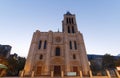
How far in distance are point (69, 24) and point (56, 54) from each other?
1242 cm

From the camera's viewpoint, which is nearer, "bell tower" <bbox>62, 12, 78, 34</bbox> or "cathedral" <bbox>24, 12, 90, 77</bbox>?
"cathedral" <bbox>24, 12, 90, 77</bbox>

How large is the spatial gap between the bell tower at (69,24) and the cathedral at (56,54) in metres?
1.52

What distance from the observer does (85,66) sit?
29766mm

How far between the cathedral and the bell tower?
1.52 m

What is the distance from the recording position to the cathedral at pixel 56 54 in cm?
2959

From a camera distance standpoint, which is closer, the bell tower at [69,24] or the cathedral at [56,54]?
the cathedral at [56,54]

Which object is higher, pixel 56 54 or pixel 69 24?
pixel 69 24

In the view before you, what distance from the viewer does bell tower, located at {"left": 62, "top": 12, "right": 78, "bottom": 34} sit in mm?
38844

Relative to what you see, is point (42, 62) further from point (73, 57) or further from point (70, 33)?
point (70, 33)

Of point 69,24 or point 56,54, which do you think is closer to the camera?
point 56,54

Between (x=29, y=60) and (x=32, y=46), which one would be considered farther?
(x=32, y=46)

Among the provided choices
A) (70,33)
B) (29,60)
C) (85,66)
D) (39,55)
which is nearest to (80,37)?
(70,33)

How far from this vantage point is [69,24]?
4025 cm

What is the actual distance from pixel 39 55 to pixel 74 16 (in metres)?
19.2
